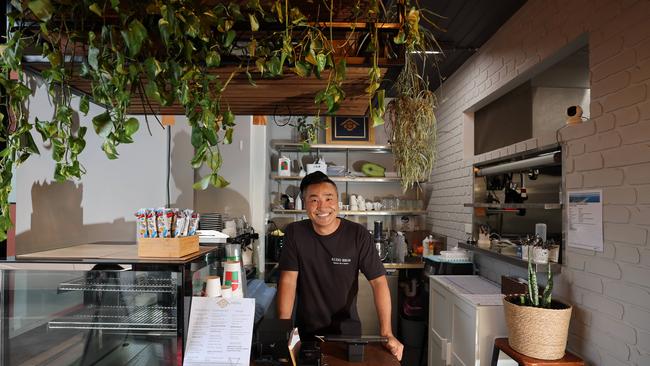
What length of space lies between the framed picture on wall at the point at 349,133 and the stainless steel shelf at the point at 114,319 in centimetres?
381

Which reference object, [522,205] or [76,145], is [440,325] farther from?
[76,145]

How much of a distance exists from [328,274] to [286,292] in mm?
231

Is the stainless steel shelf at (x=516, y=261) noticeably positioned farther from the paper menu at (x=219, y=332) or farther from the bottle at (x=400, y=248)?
the paper menu at (x=219, y=332)

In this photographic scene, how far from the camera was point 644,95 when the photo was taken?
5.70 feet

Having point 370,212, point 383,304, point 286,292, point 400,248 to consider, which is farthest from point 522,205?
point 370,212

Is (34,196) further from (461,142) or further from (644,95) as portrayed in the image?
(461,142)

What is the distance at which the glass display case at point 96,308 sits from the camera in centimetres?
112

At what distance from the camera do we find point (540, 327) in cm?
195

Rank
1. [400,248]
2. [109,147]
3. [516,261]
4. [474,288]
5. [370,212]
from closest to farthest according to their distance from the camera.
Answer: [109,147], [516,261], [474,288], [400,248], [370,212]

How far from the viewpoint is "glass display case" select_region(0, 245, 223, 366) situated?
112cm

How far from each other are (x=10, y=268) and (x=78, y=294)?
0.20 meters

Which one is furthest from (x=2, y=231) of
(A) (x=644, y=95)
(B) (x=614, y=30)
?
(B) (x=614, y=30)

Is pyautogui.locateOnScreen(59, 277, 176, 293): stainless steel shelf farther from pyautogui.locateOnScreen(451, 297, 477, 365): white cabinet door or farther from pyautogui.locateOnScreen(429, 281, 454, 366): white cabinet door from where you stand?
pyautogui.locateOnScreen(429, 281, 454, 366): white cabinet door

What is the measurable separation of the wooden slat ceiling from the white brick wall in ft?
4.43
